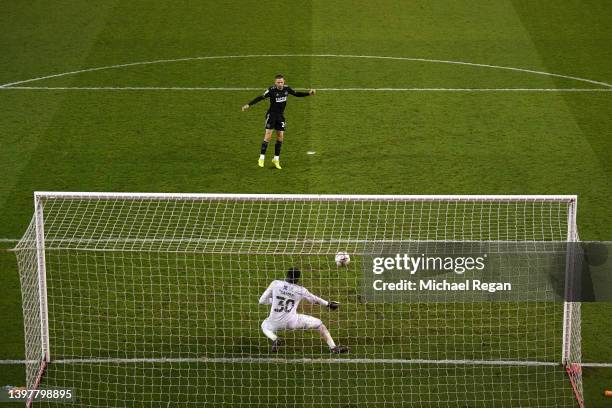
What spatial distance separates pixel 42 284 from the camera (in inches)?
490

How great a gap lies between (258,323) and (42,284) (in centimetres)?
281

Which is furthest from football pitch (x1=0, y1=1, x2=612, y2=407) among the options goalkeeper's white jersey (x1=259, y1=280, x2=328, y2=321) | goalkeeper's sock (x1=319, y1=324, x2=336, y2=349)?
goalkeeper's white jersey (x1=259, y1=280, x2=328, y2=321)

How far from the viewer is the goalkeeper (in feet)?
41.4

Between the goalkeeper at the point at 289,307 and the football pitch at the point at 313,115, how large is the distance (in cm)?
33

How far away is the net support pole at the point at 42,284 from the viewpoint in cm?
→ 1223

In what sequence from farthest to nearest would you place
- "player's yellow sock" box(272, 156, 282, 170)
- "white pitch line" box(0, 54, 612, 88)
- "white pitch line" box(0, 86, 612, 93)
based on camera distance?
1. "white pitch line" box(0, 54, 612, 88)
2. "white pitch line" box(0, 86, 612, 93)
3. "player's yellow sock" box(272, 156, 282, 170)

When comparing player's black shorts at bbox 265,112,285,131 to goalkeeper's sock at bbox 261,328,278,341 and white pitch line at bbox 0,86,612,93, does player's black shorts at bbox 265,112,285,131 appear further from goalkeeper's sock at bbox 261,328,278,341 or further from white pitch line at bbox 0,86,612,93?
goalkeeper's sock at bbox 261,328,278,341

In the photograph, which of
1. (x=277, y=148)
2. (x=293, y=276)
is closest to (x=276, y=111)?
(x=277, y=148)

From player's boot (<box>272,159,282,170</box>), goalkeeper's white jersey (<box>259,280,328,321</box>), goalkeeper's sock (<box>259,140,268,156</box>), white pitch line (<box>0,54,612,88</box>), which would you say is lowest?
white pitch line (<box>0,54,612,88</box>)

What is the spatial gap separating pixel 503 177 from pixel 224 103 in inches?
243

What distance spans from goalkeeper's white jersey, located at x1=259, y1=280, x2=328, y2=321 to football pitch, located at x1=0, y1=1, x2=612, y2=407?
1.82ft

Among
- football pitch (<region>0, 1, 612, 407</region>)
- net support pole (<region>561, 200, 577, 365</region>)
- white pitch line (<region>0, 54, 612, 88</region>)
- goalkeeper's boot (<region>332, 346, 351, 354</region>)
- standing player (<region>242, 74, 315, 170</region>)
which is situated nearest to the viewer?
net support pole (<region>561, 200, 577, 365</region>)

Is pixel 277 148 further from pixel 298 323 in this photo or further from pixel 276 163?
pixel 298 323

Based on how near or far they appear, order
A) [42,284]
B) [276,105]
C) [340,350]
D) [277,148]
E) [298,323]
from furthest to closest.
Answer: [277,148] → [276,105] → [340,350] → [298,323] → [42,284]
